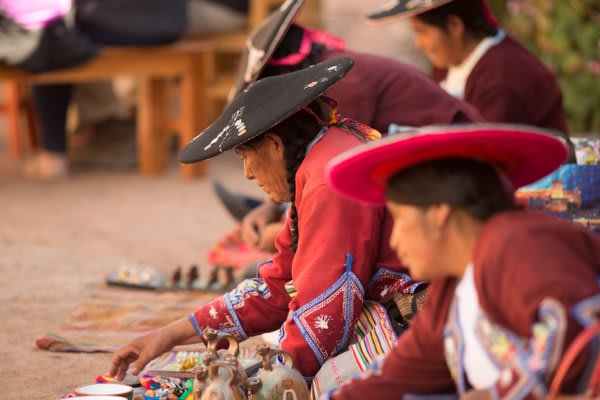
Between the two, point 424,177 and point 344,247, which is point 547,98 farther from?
point 424,177

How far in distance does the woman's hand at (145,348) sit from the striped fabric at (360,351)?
1.45 ft

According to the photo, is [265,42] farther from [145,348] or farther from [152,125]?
[152,125]

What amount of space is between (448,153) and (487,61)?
2802mm

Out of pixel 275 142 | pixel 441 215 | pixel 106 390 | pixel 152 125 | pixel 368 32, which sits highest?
pixel 441 215

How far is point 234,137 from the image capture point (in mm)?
2787

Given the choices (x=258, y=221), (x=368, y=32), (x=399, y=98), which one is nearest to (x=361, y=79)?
(x=399, y=98)

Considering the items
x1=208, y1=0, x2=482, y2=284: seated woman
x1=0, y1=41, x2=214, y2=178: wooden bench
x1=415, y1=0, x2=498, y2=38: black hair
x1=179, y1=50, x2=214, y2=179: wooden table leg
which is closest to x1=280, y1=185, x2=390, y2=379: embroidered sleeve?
x1=208, y1=0, x2=482, y2=284: seated woman

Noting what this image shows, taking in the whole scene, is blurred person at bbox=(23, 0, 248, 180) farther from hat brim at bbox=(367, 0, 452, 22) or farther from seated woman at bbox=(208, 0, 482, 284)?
seated woman at bbox=(208, 0, 482, 284)

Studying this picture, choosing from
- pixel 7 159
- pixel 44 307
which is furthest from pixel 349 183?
pixel 7 159

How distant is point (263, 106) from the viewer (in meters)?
2.87

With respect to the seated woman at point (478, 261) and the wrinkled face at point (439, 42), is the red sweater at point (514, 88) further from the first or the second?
the seated woman at point (478, 261)

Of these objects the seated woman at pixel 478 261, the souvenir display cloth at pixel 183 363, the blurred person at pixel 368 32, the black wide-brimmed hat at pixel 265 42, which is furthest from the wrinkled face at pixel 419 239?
the blurred person at pixel 368 32

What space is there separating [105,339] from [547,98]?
7.67ft

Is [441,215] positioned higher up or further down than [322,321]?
higher up
